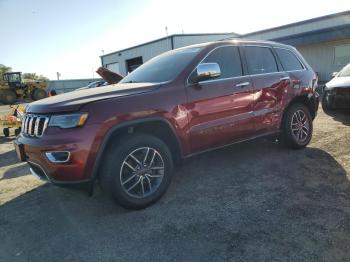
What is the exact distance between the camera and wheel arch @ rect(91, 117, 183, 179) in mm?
3170

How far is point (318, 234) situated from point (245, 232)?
63 cm

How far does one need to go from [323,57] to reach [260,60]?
1679 cm

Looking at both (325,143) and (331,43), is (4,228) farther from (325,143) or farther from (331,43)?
(331,43)

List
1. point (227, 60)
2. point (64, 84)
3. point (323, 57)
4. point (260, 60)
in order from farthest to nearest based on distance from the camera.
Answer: point (64, 84) < point (323, 57) < point (260, 60) < point (227, 60)

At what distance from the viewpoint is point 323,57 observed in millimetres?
19219

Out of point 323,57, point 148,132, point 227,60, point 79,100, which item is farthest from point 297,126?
point 323,57

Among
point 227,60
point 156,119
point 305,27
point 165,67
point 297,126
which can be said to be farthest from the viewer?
point 305,27

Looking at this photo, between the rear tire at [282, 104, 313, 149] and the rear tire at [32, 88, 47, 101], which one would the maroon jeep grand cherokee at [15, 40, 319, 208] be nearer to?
the rear tire at [282, 104, 313, 149]

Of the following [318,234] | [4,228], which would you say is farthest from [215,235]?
[4,228]

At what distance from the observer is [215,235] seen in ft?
9.30

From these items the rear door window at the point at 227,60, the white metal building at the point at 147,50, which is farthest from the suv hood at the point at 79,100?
the white metal building at the point at 147,50

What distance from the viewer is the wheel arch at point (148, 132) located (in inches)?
125

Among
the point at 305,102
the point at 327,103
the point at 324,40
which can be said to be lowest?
the point at 327,103

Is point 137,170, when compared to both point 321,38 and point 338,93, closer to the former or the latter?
point 338,93
